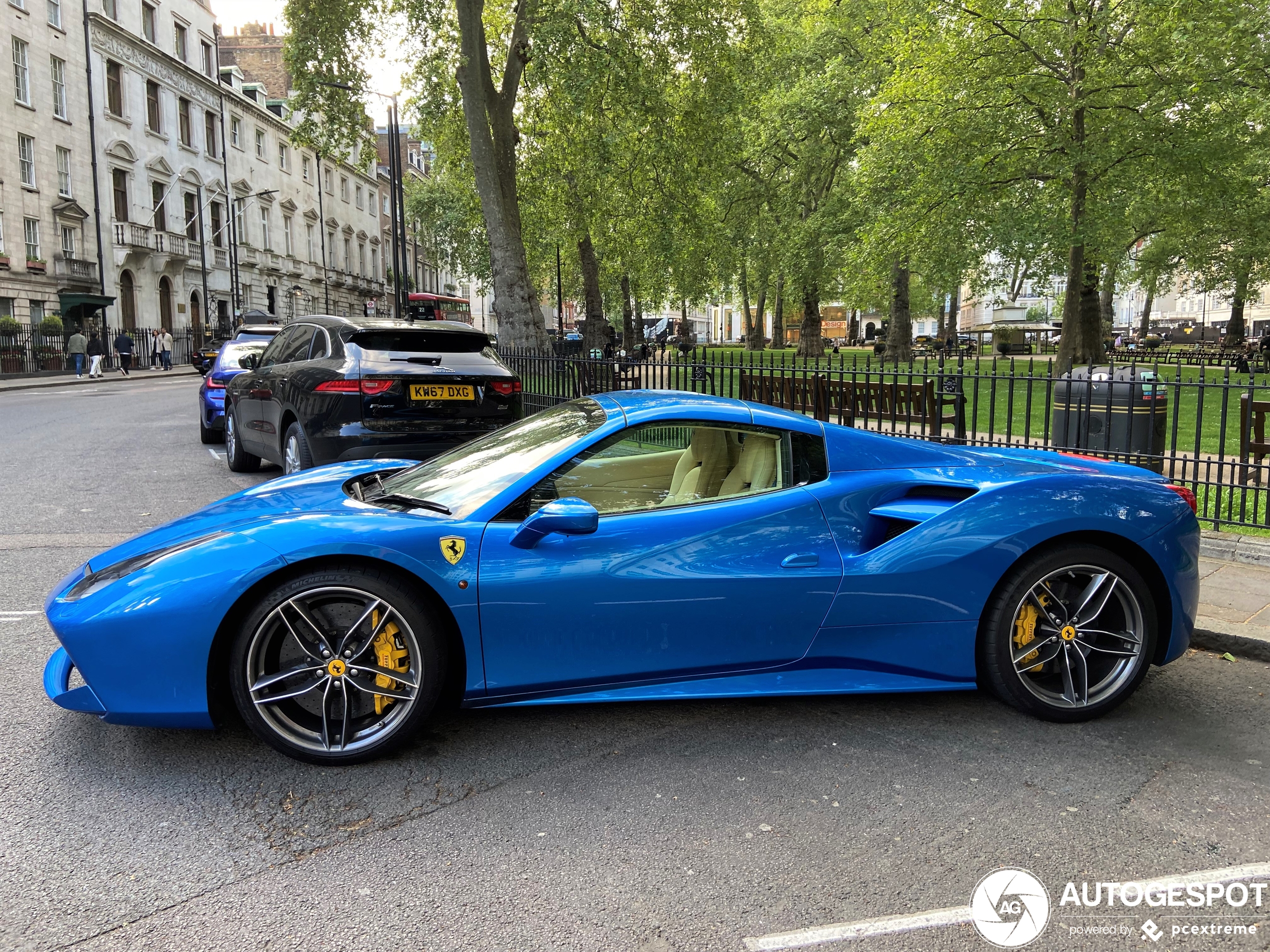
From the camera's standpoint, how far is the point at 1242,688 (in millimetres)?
4105

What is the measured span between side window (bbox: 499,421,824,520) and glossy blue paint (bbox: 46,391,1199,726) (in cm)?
6

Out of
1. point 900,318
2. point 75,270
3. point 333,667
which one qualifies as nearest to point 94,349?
point 75,270

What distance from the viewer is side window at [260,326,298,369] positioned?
8719 millimetres

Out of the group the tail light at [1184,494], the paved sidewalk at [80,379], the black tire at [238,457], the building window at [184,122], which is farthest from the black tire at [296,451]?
the building window at [184,122]

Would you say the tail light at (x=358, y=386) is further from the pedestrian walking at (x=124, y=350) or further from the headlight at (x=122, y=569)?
the pedestrian walking at (x=124, y=350)

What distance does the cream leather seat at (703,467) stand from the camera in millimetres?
3617

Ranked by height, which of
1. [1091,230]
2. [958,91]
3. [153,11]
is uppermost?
[153,11]

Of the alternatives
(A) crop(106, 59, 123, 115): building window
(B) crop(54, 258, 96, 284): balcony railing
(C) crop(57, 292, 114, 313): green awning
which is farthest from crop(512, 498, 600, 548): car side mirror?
(A) crop(106, 59, 123, 115): building window

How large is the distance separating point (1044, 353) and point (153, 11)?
45.7 meters

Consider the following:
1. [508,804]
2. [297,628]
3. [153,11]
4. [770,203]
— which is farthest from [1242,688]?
[153,11]

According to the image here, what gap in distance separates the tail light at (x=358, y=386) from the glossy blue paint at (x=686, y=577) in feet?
11.9

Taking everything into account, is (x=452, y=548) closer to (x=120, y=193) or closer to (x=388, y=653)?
(x=388, y=653)

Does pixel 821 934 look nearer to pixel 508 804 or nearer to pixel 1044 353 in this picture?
pixel 508 804

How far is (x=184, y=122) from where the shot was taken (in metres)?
44.2
